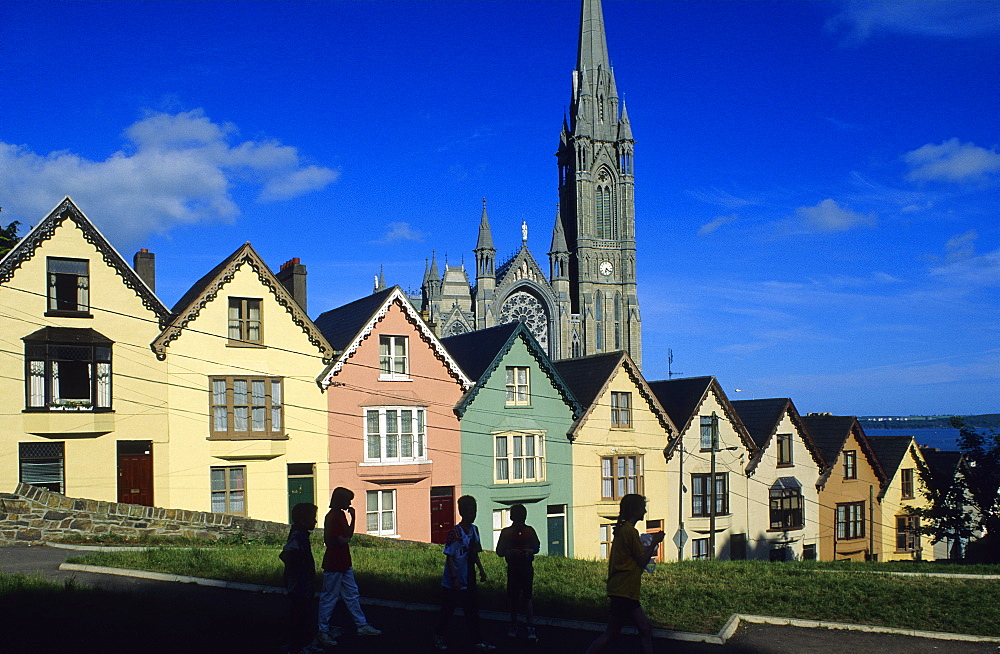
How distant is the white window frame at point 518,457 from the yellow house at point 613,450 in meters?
1.56

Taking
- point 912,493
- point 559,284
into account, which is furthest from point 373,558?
point 559,284

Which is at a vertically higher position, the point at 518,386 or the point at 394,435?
the point at 518,386

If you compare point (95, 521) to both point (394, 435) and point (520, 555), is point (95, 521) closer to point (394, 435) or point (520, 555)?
point (394, 435)

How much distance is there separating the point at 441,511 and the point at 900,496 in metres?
25.8

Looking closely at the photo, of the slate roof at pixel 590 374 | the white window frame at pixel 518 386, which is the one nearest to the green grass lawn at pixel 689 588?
the white window frame at pixel 518 386

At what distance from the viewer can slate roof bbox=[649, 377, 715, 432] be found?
129 feet

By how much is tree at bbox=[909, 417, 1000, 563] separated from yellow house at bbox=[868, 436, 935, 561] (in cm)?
635

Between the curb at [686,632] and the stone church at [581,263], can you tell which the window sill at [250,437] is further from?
the stone church at [581,263]

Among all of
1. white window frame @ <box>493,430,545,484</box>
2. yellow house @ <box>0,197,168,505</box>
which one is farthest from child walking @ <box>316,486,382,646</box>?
white window frame @ <box>493,430,545,484</box>

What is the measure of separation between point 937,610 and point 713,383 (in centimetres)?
2385

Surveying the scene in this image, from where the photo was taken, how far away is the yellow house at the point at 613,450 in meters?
36.8

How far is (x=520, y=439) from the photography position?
35875mm

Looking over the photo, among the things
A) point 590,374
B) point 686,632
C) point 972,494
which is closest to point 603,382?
point 590,374

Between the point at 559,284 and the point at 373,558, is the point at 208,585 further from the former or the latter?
the point at 559,284
